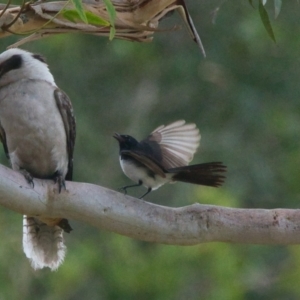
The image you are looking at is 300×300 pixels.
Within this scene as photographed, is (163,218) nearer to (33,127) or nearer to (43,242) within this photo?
(33,127)

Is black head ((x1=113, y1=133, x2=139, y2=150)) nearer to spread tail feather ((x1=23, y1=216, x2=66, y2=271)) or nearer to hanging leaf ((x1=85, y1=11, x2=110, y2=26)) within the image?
spread tail feather ((x1=23, y1=216, x2=66, y2=271))

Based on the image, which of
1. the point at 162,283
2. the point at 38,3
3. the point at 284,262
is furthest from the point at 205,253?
the point at 38,3

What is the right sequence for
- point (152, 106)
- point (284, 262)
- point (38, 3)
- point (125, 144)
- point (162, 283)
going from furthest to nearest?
point (152, 106) < point (284, 262) < point (162, 283) < point (125, 144) < point (38, 3)

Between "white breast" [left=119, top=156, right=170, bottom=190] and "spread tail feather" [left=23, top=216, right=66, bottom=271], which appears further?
"spread tail feather" [left=23, top=216, right=66, bottom=271]

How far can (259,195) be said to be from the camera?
9.42m

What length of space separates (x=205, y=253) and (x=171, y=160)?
3.08 m

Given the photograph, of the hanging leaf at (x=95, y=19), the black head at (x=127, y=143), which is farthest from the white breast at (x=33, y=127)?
the hanging leaf at (x=95, y=19)

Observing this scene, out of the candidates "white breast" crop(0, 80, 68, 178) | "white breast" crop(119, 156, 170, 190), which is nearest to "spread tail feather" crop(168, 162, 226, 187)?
"white breast" crop(119, 156, 170, 190)

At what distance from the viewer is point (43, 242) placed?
4.51 metres

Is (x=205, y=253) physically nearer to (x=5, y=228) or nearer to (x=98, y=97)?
(x=5, y=228)

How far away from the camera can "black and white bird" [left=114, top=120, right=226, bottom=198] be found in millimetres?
4145

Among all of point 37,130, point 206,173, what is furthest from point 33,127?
point 206,173

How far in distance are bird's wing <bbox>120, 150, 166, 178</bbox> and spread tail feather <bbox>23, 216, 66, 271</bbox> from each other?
1.66 feet

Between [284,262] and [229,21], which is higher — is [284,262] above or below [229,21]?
below
